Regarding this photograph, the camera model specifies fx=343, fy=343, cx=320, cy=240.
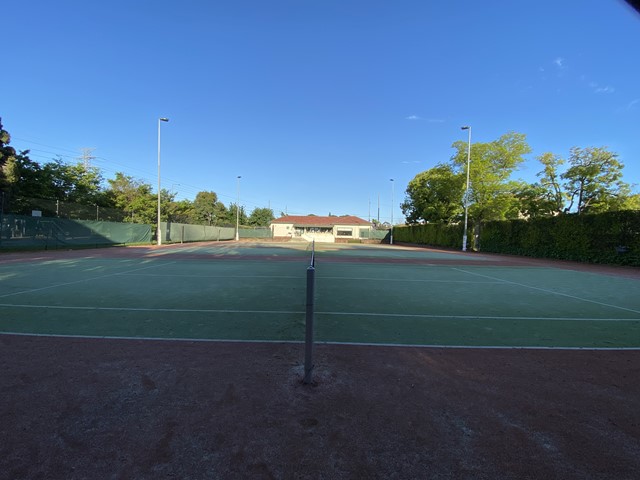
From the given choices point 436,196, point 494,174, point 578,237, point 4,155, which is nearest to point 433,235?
point 436,196

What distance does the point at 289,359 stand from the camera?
4.48 m

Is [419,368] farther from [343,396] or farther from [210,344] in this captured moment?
[210,344]

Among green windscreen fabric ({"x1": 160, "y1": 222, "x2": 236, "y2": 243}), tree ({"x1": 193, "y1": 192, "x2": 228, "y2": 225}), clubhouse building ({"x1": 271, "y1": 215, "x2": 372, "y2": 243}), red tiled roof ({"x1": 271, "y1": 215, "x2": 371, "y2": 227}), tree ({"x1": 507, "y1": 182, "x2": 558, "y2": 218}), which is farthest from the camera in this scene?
tree ({"x1": 193, "y1": 192, "x2": 228, "y2": 225})

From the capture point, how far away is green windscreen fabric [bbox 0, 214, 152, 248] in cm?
2072

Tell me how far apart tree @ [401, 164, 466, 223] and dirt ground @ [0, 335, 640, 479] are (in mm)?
38478

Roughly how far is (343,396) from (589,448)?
206 cm

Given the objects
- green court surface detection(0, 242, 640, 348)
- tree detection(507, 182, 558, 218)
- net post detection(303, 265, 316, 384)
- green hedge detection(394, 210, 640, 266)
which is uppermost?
tree detection(507, 182, 558, 218)

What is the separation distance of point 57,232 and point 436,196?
4260cm

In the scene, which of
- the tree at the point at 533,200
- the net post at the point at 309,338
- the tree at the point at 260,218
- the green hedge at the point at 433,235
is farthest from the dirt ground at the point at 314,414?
the tree at the point at 260,218

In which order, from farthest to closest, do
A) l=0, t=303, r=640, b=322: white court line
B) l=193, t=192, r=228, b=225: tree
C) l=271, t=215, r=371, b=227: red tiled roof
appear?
l=193, t=192, r=228, b=225: tree < l=271, t=215, r=371, b=227: red tiled roof < l=0, t=303, r=640, b=322: white court line

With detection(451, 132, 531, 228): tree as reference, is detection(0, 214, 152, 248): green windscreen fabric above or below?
below

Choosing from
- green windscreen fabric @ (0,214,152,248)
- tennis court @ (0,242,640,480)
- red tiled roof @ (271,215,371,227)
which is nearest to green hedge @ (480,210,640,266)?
tennis court @ (0,242,640,480)

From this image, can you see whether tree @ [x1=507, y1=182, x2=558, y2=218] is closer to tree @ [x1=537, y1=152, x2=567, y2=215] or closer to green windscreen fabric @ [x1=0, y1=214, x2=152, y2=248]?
tree @ [x1=537, y1=152, x2=567, y2=215]

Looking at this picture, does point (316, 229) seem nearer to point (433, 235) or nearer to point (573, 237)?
point (433, 235)
